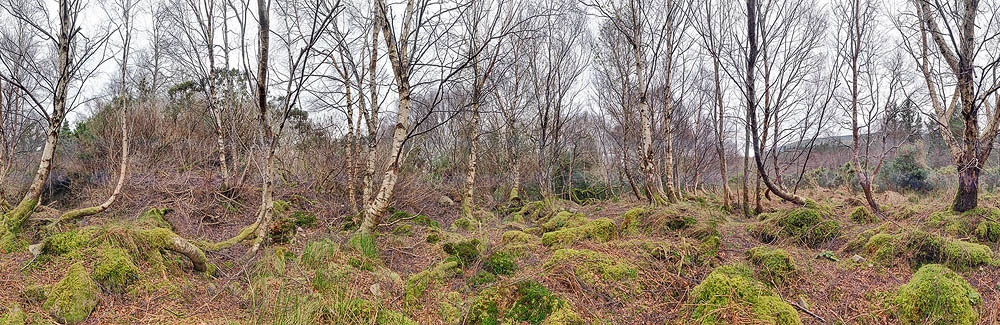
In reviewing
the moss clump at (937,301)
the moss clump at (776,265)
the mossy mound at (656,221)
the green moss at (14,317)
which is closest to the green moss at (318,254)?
the green moss at (14,317)

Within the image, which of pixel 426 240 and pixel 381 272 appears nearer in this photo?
pixel 381 272

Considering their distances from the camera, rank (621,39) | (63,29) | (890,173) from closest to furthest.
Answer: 1. (63,29)
2. (621,39)
3. (890,173)

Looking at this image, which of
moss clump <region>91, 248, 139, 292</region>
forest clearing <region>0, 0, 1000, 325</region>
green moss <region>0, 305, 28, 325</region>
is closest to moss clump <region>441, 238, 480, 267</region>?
forest clearing <region>0, 0, 1000, 325</region>

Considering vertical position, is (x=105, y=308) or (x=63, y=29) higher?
(x=63, y=29)

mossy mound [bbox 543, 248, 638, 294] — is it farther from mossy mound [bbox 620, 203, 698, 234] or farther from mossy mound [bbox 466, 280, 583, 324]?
mossy mound [bbox 620, 203, 698, 234]

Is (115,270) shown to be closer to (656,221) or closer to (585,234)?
(585,234)

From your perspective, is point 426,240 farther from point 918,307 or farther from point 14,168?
point 14,168

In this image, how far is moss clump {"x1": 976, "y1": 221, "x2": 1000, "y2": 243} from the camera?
5.11m

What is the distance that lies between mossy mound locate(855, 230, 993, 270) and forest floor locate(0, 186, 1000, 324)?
15 millimetres

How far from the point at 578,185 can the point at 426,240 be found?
12.9 meters

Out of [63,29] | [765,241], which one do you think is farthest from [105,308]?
[765,241]

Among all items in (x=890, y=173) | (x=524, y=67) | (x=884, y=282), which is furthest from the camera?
(x=890, y=173)

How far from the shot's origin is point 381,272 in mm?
4535

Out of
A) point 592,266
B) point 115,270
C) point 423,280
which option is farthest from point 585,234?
point 115,270
